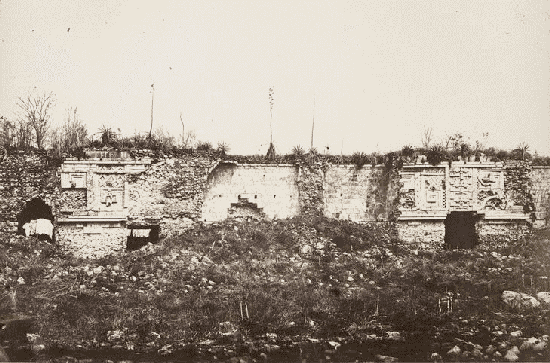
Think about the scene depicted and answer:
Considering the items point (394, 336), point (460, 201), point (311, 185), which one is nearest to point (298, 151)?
point (311, 185)

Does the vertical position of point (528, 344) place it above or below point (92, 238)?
below

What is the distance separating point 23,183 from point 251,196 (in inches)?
247

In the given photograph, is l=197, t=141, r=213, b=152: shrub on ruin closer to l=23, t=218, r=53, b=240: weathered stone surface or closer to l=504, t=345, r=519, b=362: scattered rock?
l=23, t=218, r=53, b=240: weathered stone surface

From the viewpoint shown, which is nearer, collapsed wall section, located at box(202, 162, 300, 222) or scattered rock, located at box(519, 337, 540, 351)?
scattered rock, located at box(519, 337, 540, 351)

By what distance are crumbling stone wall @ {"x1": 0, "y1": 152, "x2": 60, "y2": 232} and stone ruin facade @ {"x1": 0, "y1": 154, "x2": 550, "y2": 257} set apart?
3 centimetres

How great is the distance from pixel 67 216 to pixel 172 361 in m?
8.06

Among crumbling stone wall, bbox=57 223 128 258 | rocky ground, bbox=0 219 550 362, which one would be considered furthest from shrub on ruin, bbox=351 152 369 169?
crumbling stone wall, bbox=57 223 128 258

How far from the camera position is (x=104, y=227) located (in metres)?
16.2

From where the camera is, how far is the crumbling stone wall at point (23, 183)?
1595 cm

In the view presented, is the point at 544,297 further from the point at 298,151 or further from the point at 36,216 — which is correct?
the point at 36,216

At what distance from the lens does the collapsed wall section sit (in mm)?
17500

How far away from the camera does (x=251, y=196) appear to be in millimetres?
17578

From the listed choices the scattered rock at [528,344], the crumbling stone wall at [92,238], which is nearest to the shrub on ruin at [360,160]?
the crumbling stone wall at [92,238]

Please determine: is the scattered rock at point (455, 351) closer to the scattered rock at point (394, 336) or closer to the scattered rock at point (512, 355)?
the scattered rock at point (512, 355)
